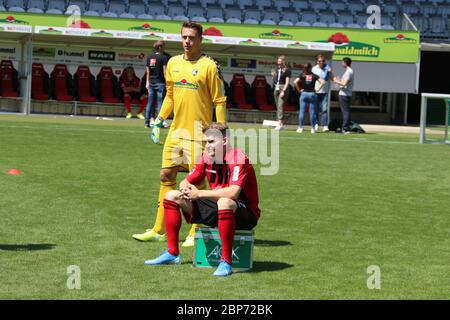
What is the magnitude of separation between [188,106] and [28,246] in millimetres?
2028

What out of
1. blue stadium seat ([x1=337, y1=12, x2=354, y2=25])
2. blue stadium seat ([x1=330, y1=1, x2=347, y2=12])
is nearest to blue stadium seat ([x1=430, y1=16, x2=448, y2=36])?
blue stadium seat ([x1=337, y1=12, x2=354, y2=25])

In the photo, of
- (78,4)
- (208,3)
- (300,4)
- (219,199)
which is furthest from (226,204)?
(300,4)

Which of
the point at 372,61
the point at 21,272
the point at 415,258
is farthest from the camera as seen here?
the point at 372,61

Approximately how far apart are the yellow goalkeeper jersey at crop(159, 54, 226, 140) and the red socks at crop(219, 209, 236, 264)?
1490mm

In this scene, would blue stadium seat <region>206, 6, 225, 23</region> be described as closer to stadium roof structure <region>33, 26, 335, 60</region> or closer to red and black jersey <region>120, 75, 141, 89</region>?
stadium roof structure <region>33, 26, 335, 60</region>

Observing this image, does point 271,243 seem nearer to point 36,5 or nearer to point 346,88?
point 346,88

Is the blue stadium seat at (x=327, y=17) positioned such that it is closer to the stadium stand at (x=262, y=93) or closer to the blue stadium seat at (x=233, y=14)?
the blue stadium seat at (x=233, y=14)

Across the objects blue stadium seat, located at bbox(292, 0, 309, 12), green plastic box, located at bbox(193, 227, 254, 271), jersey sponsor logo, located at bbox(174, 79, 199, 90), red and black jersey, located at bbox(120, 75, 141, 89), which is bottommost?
green plastic box, located at bbox(193, 227, 254, 271)

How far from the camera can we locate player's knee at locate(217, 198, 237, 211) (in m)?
8.15

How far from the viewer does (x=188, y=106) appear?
9562 mm

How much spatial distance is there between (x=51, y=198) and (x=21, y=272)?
449 centimetres

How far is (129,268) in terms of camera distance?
821 centimetres
